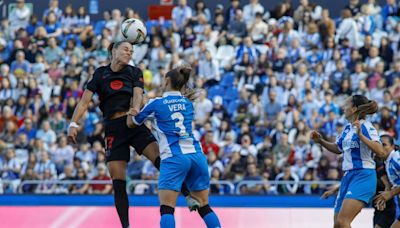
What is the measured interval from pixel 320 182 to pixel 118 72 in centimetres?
620

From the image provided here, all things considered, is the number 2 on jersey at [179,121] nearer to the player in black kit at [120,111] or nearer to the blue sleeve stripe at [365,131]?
the player in black kit at [120,111]

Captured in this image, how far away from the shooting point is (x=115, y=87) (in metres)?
11.1

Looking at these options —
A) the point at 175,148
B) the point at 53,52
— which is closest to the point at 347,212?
the point at 175,148

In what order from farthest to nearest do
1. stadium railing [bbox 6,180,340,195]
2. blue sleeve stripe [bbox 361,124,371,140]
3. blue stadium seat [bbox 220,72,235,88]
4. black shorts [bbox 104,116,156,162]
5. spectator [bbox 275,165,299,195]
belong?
1. blue stadium seat [bbox 220,72,235,88]
2. spectator [bbox 275,165,299,195]
3. stadium railing [bbox 6,180,340,195]
4. black shorts [bbox 104,116,156,162]
5. blue sleeve stripe [bbox 361,124,371,140]

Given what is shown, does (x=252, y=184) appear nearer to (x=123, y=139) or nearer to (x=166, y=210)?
(x=123, y=139)

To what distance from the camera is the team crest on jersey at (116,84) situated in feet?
36.5

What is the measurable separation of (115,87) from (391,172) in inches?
112

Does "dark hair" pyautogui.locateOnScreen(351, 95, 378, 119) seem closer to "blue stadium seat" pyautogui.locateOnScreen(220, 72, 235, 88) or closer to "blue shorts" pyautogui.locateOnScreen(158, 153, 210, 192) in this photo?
"blue shorts" pyautogui.locateOnScreen(158, 153, 210, 192)

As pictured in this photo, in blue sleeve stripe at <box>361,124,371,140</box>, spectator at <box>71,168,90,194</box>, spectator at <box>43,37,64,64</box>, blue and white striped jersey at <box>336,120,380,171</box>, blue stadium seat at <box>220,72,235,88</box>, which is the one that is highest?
spectator at <box>43,37,64,64</box>

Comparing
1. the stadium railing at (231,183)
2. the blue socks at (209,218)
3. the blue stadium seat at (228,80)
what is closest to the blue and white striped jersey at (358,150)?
the blue socks at (209,218)

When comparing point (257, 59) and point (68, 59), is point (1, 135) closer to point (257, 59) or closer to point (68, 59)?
point (68, 59)

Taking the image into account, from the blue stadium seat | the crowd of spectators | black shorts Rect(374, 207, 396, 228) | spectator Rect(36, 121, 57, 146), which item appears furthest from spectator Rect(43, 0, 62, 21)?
black shorts Rect(374, 207, 396, 228)

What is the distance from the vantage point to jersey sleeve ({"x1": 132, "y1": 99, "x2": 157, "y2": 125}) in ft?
34.2

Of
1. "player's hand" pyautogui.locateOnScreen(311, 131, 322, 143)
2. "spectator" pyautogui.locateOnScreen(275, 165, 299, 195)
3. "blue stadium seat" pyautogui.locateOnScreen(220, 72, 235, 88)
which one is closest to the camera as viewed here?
"player's hand" pyautogui.locateOnScreen(311, 131, 322, 143)
